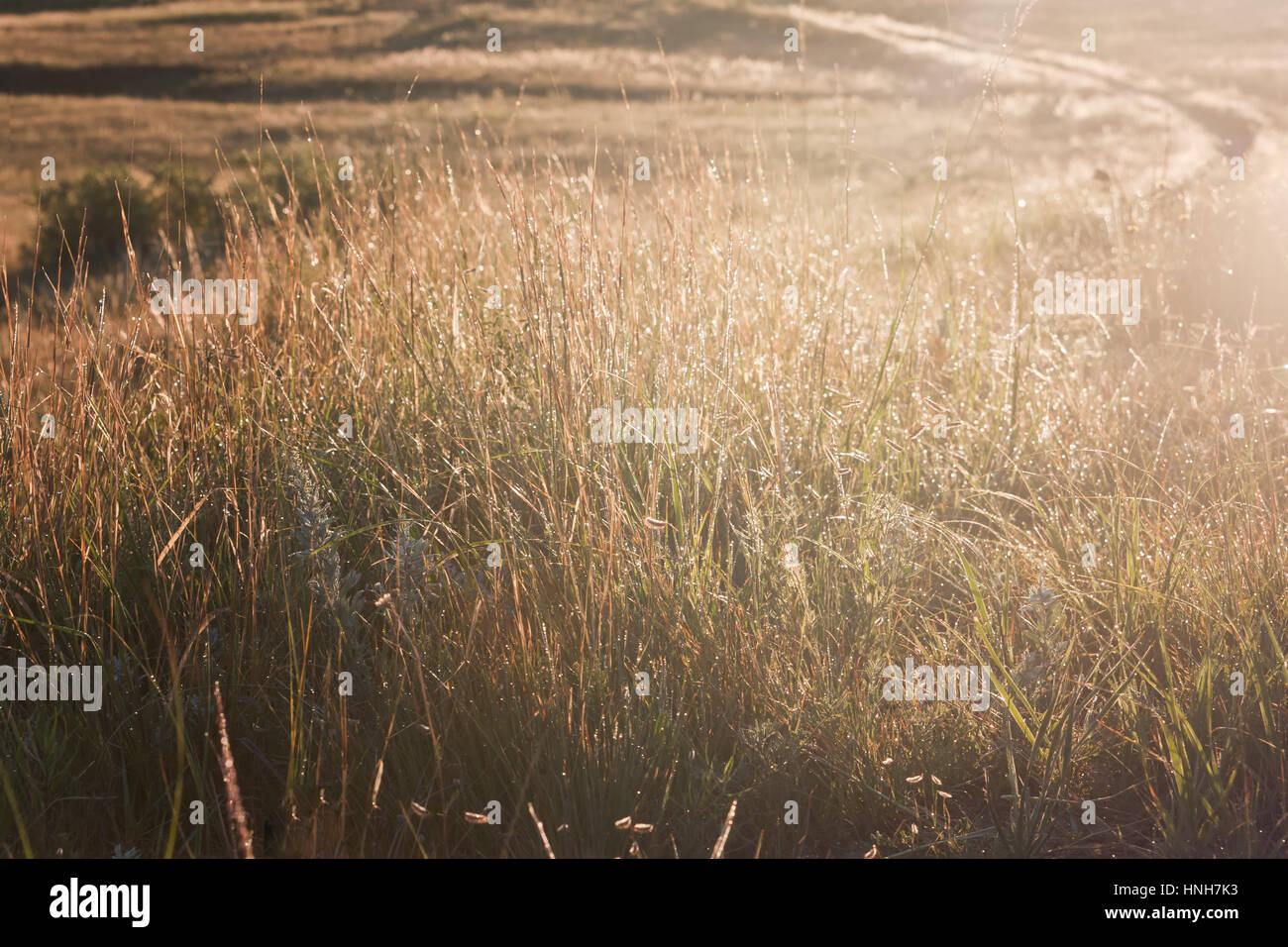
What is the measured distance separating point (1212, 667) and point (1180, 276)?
11.5ft

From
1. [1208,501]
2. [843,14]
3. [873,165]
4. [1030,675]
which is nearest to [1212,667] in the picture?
[1030,675]

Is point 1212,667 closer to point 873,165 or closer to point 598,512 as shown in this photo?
point 598,512

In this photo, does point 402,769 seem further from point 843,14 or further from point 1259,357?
point 843,14

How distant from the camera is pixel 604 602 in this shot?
2.12 m

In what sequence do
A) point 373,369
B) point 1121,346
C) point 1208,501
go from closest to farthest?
point 1208,501 < point 373,369 < point 1121,346

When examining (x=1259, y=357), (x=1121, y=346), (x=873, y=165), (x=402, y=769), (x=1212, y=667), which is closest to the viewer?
(x=402, y=769)

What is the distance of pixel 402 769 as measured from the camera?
1902 mm

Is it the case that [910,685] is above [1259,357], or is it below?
below

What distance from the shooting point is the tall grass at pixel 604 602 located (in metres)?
1.88

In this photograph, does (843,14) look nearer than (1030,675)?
No

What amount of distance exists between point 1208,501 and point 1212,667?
2.79ft

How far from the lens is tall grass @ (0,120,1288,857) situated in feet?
6.17
